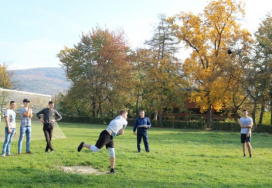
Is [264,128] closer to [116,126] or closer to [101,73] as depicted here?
[101,73]

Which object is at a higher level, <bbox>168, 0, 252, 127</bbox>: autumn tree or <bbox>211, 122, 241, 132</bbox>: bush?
<bbox>168, 0, 252, 127</bbox>: autumn tree

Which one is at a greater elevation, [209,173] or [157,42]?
[157,42]

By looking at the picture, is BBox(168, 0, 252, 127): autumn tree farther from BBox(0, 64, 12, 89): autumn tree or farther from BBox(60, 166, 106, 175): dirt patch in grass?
BBox(0, 64, 12, 89): autumn tree

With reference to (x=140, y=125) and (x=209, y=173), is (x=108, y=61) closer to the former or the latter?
(x=140, y=125)

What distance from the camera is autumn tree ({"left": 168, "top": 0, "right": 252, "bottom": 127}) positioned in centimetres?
4084

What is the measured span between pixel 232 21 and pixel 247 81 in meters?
11.8

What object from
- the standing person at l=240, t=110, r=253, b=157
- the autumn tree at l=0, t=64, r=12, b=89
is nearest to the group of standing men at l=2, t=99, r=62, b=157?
the standing person at l=240, t=110, r=253, b=157

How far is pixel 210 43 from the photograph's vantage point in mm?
46531

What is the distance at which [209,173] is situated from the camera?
10.1 metres

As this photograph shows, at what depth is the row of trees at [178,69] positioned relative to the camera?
3818 centimetres

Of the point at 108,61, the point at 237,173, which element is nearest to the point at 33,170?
the point at 237,173

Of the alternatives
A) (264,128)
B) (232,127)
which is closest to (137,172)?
(264,128)

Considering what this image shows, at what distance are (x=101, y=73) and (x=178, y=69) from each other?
14.7 metres

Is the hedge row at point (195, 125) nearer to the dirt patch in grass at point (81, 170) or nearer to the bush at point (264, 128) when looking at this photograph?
the bush at point (264, 128)
